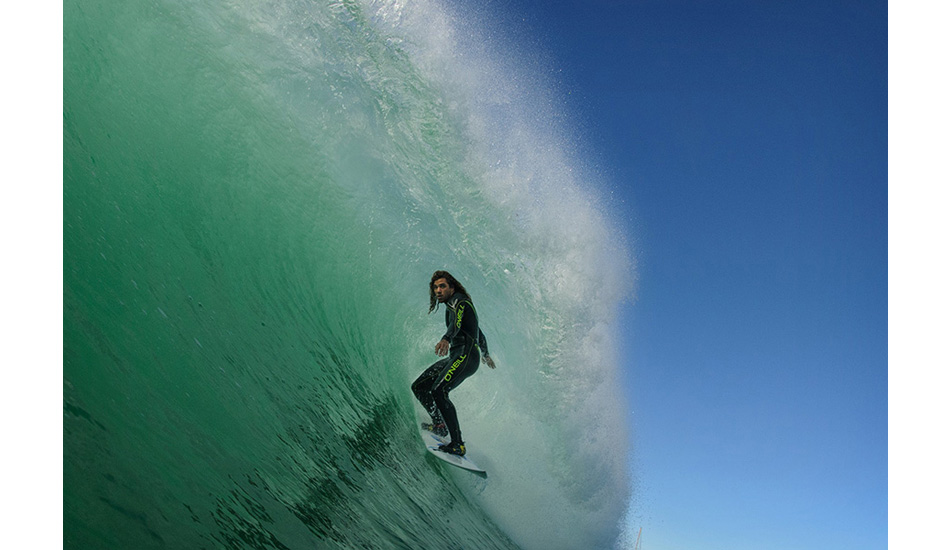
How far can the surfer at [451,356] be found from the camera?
4488 mm

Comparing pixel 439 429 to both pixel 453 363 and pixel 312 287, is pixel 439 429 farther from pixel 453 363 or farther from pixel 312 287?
pixel 312 287

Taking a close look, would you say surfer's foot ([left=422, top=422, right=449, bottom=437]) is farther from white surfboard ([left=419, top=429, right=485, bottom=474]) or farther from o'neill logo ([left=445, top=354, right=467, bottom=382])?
o'neill logo ([left=445, top=354, right=467, bottom=382])

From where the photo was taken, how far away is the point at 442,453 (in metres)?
4.59

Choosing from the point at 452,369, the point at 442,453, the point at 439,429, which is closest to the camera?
the point at 452,369

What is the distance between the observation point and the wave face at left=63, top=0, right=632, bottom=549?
2.97 m

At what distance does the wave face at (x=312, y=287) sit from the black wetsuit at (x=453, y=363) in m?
0.43

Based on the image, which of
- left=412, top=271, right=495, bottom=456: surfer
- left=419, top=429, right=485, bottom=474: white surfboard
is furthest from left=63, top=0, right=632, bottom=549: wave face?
left=412, top=271, right=495, bottom=456: surfer

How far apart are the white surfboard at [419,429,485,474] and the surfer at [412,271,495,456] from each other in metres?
0.05

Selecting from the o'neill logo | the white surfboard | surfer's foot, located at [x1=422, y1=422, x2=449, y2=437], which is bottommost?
the white surfboard

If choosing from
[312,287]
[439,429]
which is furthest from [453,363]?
[312,287]

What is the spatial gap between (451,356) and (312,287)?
4.38 ft

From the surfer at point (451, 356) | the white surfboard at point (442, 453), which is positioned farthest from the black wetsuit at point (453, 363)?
the white surfboard at point (442, 453)
